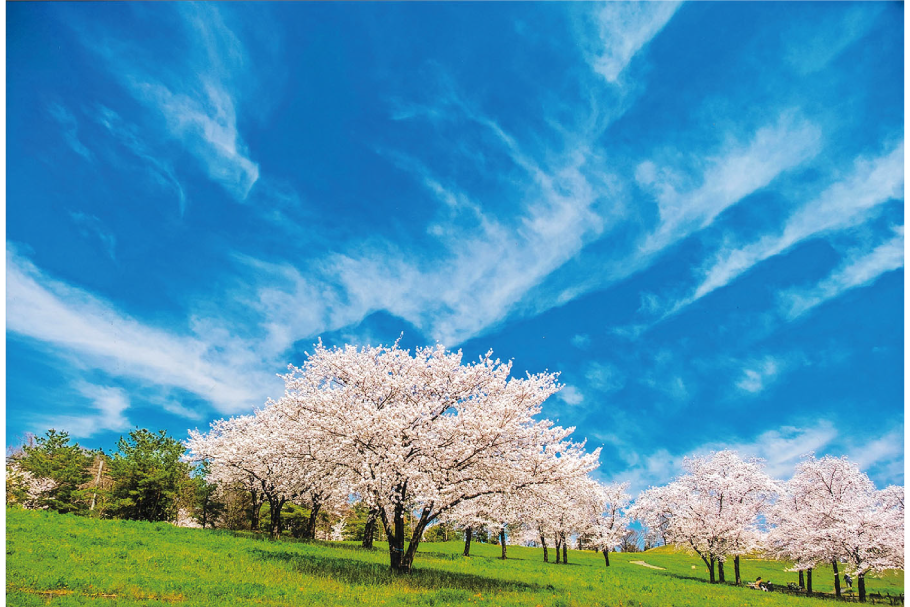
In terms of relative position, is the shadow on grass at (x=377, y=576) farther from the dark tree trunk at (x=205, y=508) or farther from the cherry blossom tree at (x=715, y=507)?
the dark tree trunk at (x=205, y=508)

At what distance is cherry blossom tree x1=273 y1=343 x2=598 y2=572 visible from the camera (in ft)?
69.8

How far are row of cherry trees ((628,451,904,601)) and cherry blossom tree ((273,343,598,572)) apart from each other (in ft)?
109

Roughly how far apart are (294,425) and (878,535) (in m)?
45.8

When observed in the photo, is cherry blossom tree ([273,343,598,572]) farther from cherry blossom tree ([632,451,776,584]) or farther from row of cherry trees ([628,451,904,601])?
cherry blossom tree ([632,451,776,584])

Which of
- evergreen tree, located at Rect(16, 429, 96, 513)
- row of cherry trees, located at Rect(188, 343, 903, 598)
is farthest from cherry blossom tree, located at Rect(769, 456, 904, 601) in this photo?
evergreen tree, located at Rect(16, 429, 96, 513)

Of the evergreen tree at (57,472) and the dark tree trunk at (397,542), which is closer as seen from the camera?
the dark tree trunk at (397,542)

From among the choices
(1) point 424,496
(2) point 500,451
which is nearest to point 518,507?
(2) point 500,451

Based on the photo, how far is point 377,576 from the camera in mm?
20438

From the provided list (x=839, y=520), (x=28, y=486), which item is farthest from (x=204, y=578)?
(x=839, y=520)

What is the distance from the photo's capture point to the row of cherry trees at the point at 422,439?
21391mm

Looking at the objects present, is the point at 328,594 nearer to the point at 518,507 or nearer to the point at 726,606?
the point at 518,507

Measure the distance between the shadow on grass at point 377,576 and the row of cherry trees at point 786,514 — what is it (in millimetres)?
32635

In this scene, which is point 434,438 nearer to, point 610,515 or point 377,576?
point 377,576

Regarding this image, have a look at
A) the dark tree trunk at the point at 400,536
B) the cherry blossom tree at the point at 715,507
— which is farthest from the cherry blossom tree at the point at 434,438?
the cherry blossom tree at the point at 715,507
